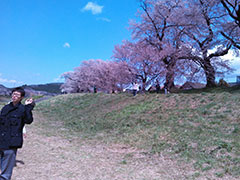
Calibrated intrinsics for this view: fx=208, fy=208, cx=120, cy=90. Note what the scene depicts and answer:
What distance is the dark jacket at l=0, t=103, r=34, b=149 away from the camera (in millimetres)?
3127

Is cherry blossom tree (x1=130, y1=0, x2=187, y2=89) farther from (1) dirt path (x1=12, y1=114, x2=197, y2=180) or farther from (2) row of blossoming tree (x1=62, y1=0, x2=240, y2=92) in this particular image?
(1) dirt path (x1=12, y1=114, x2=197, y2=180)

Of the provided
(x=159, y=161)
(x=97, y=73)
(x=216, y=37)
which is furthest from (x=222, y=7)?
(x=97, y=73)

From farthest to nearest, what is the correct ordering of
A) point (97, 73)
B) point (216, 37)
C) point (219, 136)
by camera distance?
point (97, 73) → point (216, 37) → point (219, 136)

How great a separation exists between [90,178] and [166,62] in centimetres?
1597

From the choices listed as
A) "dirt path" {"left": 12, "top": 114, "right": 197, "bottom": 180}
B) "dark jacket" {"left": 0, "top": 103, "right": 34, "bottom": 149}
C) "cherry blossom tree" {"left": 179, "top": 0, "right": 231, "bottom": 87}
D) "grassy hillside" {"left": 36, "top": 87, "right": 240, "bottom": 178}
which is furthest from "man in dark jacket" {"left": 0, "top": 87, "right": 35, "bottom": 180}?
"cherry blossom tree" {"left": 179, "top": 0, "right": 231, "bottom": 87}

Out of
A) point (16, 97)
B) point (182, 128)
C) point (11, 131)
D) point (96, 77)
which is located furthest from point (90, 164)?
point (96, 77)

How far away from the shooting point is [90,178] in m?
4.59

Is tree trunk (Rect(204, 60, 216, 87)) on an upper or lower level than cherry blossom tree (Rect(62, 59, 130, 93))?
lower

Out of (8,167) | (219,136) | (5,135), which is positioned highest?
(5,135)

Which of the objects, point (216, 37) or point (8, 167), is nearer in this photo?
point (8, 167)

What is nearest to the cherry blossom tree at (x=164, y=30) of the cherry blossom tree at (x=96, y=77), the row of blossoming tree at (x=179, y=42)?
the row of blossoming tree at (x=179, y=42)

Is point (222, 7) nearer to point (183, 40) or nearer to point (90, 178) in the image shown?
point (183, 40)

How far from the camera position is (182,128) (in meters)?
8.13

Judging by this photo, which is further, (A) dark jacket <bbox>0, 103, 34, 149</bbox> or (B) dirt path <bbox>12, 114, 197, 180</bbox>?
(B) dirt path <bbox>12, 114, 197, 180</bbox>
